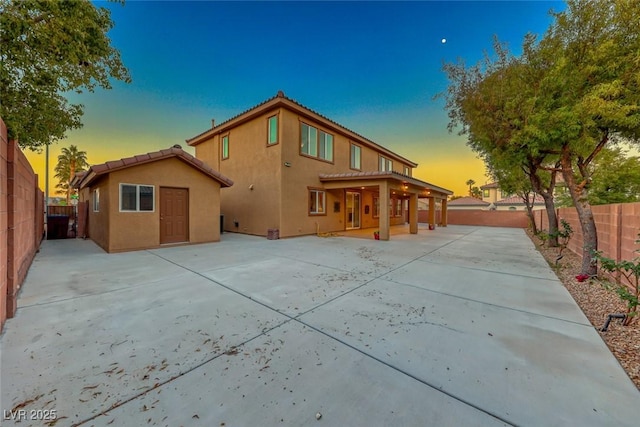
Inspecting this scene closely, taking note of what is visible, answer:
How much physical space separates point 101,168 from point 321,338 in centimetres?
862

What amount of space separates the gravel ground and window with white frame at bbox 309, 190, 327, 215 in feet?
30.8

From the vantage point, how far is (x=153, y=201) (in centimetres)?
862

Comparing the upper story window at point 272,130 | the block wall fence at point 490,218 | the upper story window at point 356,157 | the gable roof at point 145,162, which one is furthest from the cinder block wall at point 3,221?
the block wall fence at point 490,218

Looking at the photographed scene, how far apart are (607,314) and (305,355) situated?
448 cm

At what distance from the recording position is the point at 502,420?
5.66 feet

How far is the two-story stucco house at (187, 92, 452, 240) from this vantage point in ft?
36.5

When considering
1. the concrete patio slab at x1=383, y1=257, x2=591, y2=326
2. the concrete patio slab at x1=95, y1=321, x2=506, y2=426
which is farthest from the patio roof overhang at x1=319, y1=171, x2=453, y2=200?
the concrete patio slab at x1=95, y1=321, x2=506, y2=426

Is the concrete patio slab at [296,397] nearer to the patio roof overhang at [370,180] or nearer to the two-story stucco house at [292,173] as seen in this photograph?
the two-story stucco house at [292,173]

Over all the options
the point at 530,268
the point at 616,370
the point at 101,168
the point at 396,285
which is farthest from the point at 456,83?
the point at 101,168

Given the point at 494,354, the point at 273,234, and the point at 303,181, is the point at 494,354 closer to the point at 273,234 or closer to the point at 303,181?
the point at 273,234

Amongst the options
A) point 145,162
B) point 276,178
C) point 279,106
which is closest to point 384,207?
point 276,178

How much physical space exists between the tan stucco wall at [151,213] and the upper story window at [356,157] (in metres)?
8.62

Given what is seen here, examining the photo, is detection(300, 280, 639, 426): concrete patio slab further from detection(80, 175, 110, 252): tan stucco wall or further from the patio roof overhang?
detection(80, 175, 110, 252): tan stucco wall

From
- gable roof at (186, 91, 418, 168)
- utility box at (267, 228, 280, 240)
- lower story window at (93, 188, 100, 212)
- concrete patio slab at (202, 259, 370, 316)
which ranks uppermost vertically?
gable roof at (186, 91, 418, 168)
